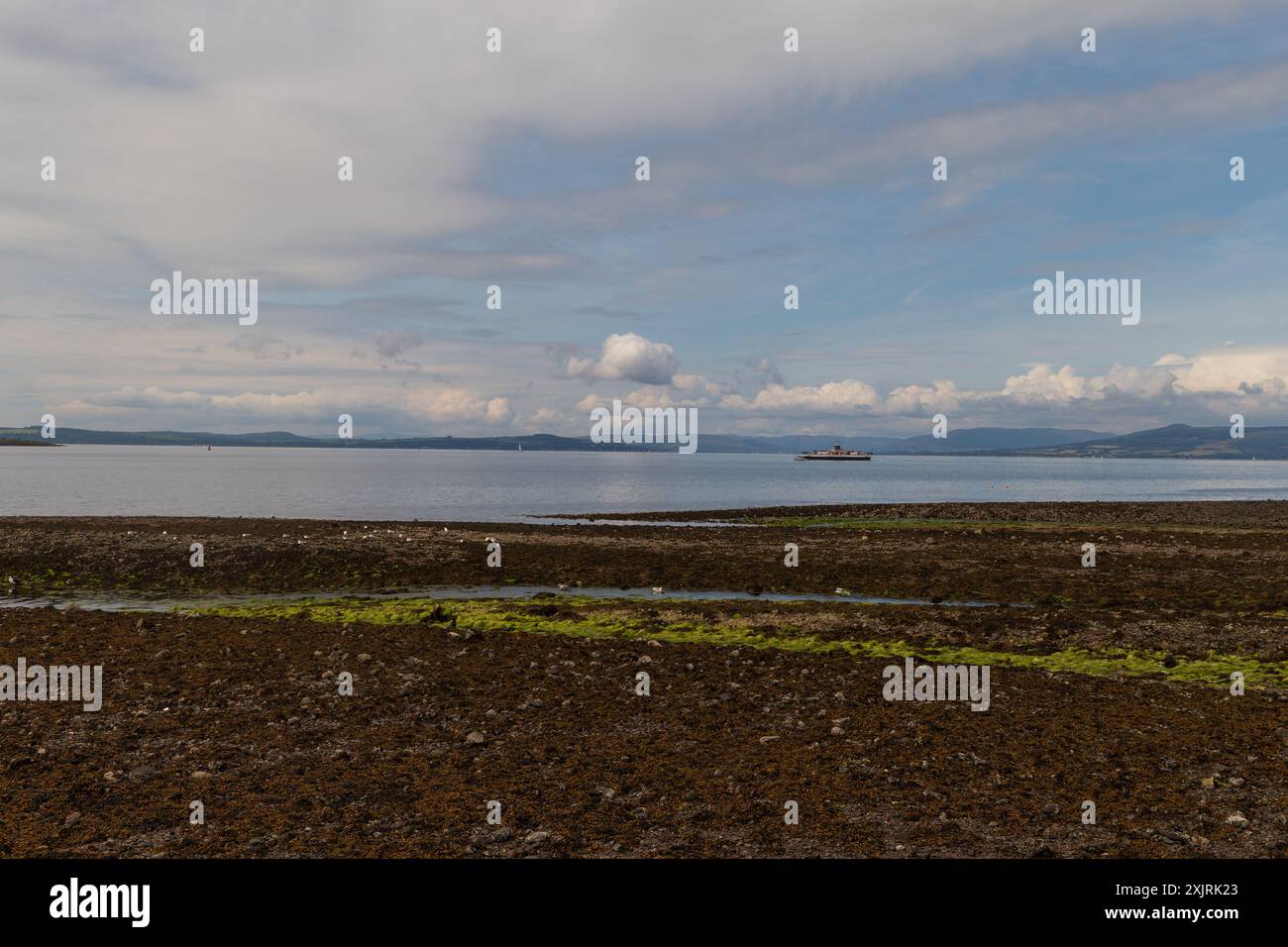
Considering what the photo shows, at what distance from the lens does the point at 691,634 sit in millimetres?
26984

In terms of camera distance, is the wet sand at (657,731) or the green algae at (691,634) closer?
the wet sand at (657,731)

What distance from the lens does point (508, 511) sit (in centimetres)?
9525

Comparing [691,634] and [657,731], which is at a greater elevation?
[657,731]

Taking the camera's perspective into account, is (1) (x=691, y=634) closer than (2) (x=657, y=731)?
No

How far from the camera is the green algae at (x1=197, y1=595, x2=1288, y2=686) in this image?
21594 mm

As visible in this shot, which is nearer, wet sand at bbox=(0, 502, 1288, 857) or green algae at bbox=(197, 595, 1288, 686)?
wet sand at bbox=(0, 502, 1288, 857)

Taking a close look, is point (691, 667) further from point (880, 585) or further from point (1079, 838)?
point (880, 585)

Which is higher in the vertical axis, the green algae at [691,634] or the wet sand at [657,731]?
the wet sand at [657,731]

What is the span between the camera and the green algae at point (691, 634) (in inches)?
850

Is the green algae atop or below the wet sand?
below
